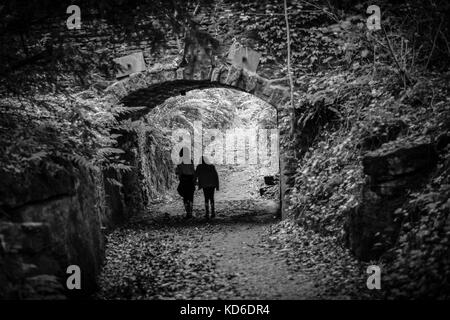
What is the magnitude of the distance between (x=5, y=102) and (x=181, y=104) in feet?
36.9

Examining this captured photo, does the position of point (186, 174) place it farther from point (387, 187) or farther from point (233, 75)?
point (387, 187)

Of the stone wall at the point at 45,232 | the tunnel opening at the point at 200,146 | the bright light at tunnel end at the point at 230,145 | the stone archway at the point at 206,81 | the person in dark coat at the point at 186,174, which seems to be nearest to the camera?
the stone wall at the point at 45,232

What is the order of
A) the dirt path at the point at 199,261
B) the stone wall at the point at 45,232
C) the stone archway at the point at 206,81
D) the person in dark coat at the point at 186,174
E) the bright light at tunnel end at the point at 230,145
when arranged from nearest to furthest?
the stone wall at the point at 45,232 → the dirt path at the point at 199,261 → the stone archway at the point at 206,81 → the person in dark coat at the point at 186,174 → the bright light at tunnel end at the point at 230,145

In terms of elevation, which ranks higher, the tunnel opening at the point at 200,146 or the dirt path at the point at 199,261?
the tunnel opening at the point at 200,146

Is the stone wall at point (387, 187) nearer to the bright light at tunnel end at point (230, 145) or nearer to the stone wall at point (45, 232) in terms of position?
the stone wall at point (45, 232)

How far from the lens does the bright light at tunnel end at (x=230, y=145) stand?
1850 cm

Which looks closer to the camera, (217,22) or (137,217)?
(217,22)

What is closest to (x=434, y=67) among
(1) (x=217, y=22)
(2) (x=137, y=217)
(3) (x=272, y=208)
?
(1) (x=217, y=22)

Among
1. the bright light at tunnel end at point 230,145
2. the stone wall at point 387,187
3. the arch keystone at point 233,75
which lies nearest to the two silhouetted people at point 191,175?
the arch keystone at point 233,75

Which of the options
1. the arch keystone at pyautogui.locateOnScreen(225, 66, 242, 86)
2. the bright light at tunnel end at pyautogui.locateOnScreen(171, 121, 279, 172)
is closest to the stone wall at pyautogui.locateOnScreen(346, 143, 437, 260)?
the arch keystone at pyautogui.locateOnScreen(225, 66, 242, 86)

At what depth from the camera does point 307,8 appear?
938 centimetres

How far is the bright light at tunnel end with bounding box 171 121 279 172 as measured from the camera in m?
18.5

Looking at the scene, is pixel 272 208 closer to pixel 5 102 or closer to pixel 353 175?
pixel 353 175

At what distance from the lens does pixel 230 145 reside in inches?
958
